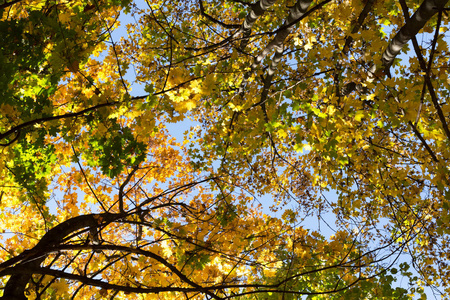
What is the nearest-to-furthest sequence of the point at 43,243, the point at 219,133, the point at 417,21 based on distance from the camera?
1. the point at 417,21
2. the point at 43,243
3. the point at 219,133

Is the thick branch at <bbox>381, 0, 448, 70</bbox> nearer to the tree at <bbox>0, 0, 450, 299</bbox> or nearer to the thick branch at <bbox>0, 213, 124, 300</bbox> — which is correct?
the tree at <bbox>0, 0, 450, 299</bbox>

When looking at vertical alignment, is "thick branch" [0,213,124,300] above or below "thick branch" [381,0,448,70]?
below

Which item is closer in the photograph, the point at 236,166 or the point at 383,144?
the point at 383,144

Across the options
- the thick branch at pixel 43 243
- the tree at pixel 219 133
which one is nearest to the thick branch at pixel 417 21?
the tree at pixel 219 133

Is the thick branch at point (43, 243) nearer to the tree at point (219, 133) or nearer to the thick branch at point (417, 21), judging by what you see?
the tree at point (219, 133)

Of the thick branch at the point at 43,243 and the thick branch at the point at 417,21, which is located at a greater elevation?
the thick branch at the point at 417,21

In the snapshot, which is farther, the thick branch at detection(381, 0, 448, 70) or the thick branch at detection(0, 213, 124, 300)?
the thick branch at detection(0, 213, 124, 300)

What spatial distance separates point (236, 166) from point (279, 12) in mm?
3542

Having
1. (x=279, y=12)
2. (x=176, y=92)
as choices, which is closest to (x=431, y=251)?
(x=279, y=12)

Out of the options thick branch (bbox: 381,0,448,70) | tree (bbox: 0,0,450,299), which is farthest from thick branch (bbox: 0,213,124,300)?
thick branch (bbox: 381,0,448,70)

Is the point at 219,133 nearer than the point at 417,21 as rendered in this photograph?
No

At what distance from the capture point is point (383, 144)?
549 centimetres

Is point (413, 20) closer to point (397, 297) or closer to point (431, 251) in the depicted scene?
point (397, 297)

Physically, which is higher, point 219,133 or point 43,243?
point 219,133
